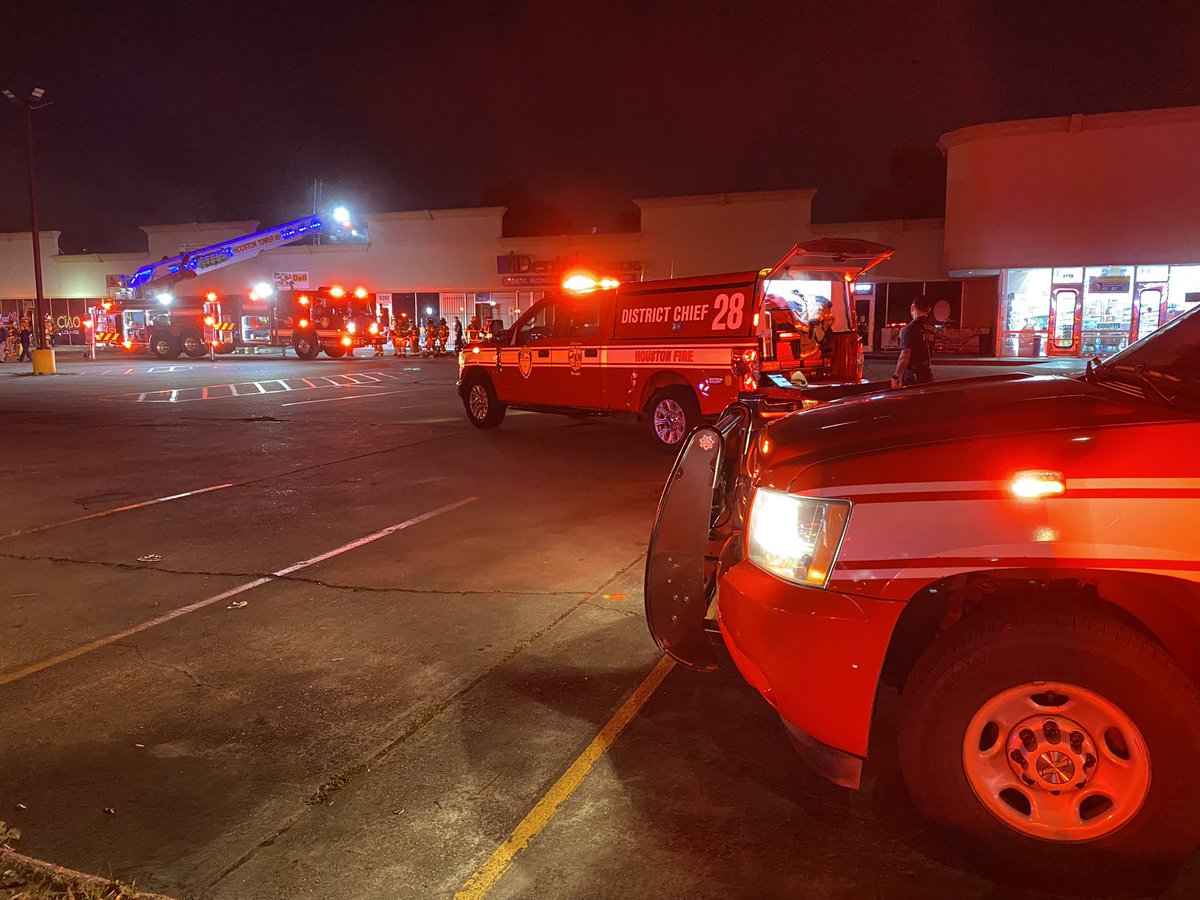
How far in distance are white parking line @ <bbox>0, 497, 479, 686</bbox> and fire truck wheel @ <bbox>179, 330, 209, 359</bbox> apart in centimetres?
3107

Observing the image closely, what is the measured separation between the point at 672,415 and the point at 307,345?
25580 millimetres

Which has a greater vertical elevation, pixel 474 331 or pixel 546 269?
pixel 546 269

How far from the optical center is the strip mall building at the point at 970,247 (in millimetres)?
27406

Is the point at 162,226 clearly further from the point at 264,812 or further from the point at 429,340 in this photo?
the point at 264,812

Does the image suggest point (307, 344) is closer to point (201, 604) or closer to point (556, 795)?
point (201, 604)

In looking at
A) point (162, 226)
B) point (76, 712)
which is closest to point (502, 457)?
point (76, 712)

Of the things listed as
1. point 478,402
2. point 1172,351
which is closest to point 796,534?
point 1172,351

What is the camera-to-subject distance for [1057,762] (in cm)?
268

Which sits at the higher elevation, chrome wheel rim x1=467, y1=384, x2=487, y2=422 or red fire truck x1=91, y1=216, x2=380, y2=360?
red fire truck x1=91, y1=216, x2=380, y2=360

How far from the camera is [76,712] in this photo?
4062 mm

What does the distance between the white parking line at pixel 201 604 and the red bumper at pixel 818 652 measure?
378 centimetres

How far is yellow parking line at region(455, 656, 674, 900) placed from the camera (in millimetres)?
2807

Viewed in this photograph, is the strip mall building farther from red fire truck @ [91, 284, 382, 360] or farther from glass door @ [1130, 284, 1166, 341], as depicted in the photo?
red fire truck @ [91, 284, 382, 360]

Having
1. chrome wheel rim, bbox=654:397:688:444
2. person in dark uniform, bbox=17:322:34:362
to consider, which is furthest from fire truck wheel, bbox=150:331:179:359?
chrome wheel rim, bbox=654:397:688:444
